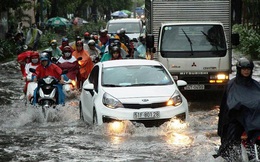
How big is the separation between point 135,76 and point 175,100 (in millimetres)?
1234

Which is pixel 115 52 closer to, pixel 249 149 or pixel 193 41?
pixel 193 41

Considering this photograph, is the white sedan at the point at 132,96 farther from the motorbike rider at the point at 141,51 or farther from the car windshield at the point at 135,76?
the motorbike rider at the point at 141,51

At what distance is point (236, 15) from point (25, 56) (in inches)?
1663

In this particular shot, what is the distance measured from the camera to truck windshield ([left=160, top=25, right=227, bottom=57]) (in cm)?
1795

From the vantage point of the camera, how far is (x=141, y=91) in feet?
43.2

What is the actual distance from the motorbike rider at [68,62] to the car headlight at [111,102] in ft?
20.2

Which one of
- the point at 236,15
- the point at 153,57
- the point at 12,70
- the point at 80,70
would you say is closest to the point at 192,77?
the point at 153,57

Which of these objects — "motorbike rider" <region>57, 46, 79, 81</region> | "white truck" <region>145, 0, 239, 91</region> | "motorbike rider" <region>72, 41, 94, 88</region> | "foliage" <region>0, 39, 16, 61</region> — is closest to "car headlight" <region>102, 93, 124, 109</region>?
"white truck" <region>145, 0, 239, 91</region>

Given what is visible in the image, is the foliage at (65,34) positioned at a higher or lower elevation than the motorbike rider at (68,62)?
lower

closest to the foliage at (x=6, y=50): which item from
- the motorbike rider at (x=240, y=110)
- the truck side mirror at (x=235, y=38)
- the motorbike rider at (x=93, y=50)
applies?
the motorbike rider at (x=93, y=50)

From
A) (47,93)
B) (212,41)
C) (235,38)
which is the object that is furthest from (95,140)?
(235,38)

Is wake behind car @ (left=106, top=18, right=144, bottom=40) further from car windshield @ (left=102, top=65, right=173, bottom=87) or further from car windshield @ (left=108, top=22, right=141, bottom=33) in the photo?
car windshield @ (left=102, top=65, right=173, bottom=87)

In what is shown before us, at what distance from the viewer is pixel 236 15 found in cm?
5812

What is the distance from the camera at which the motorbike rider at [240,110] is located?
857 cm
